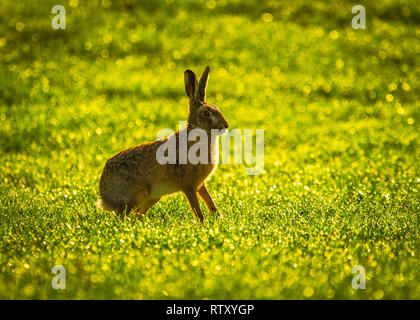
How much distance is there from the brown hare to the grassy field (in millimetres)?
342

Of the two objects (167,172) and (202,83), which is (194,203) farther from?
(202,83)

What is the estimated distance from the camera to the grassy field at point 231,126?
556cm

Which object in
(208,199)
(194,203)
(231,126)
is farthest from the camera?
(231,126)

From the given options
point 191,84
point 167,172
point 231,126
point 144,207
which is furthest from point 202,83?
point 231,126

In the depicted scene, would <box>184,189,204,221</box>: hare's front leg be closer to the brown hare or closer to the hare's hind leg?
the brown hare

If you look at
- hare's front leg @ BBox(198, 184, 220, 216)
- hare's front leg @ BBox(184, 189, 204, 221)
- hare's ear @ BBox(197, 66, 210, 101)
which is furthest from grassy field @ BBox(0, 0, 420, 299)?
hare's ear @ BBox(197, 66, 210, 101)

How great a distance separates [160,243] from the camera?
6148 millimetres

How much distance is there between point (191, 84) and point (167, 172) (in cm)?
122

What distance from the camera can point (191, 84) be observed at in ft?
23.1
